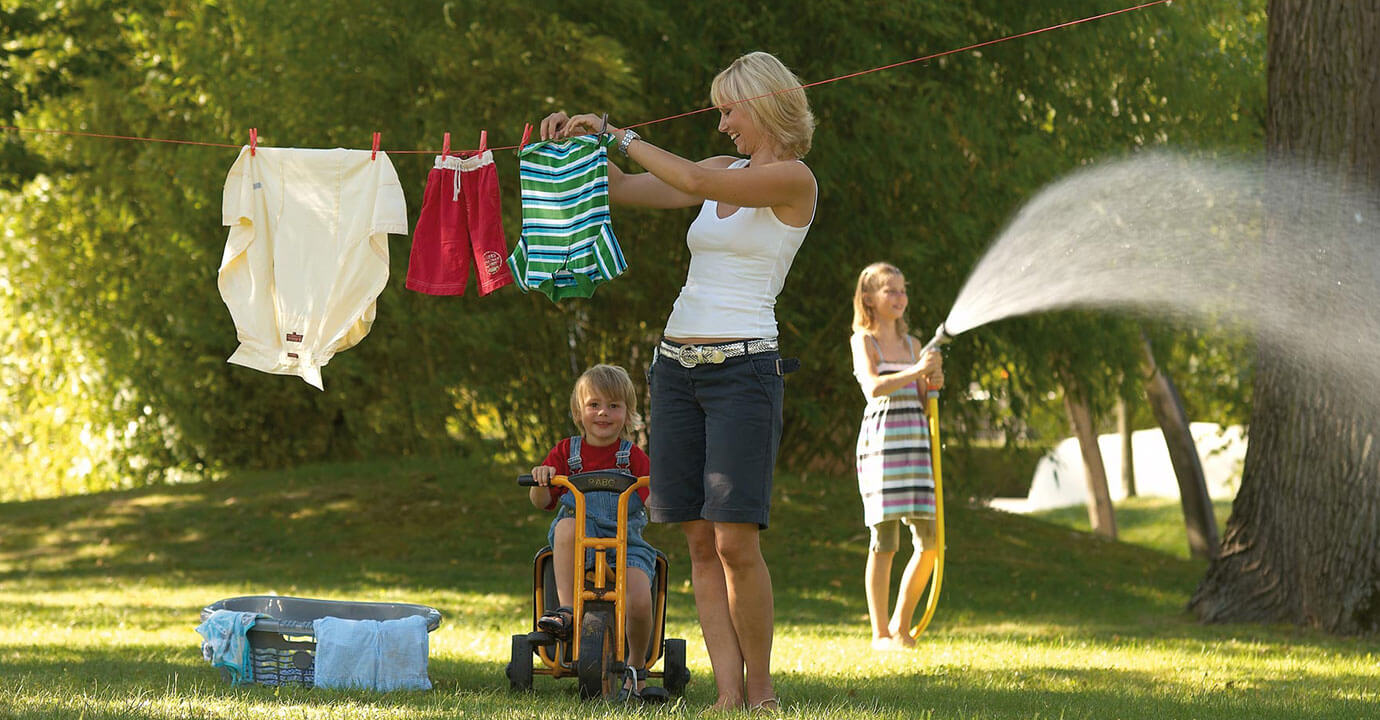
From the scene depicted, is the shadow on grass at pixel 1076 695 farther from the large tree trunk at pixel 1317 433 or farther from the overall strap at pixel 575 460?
the large tree trunk at pixel 1317 433

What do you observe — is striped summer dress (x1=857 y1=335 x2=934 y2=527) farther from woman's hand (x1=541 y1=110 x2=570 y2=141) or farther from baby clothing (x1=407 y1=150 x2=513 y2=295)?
woman's hand (x1=541 y1=110 x2=570 y2=141)

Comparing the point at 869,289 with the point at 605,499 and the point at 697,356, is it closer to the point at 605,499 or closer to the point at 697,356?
the point at 605,499

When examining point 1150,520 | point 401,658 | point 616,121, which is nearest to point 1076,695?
point 401,658

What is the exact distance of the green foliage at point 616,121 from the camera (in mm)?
10094

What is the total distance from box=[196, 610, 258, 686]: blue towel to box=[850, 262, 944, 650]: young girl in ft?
8.47

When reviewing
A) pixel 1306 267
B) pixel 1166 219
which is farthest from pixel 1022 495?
pixel 1306 267

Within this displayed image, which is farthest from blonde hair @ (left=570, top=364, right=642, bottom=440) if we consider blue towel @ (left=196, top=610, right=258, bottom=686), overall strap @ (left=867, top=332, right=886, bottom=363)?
overall strap @ (left=867, top=332, right=886, bottom=363)

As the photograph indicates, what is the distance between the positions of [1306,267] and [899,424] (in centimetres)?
209

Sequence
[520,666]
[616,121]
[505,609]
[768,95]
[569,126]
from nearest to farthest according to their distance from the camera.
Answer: [768,95]
[569,126]
[520,666]
[505,609]
[616,121]

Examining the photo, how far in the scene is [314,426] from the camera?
1483 cm

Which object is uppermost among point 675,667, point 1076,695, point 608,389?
point 608,389

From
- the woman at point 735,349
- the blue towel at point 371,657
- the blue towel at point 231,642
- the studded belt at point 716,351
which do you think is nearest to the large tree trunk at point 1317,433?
the woman at point 735,349

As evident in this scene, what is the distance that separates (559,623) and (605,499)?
481 mm

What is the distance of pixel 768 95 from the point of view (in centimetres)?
409
